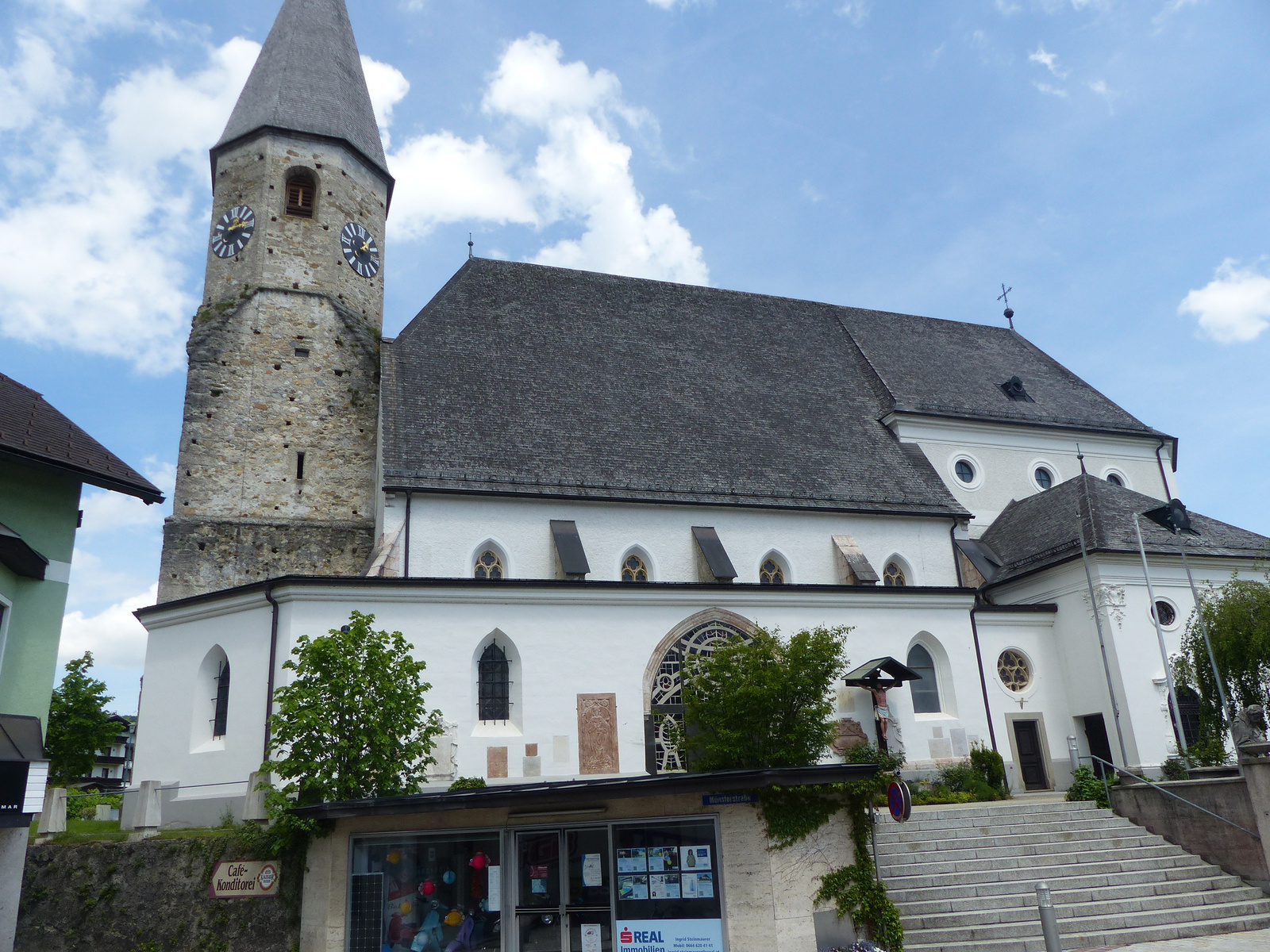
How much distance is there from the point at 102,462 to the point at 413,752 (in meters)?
6.19

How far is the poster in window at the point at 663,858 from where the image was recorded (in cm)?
1047

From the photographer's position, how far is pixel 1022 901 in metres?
13.2

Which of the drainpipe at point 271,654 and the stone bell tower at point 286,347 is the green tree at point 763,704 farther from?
the stone bell tower at point 286,347

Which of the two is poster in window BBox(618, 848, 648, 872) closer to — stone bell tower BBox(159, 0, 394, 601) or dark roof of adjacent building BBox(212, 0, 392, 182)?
stone bell tower BBox(159, 0, 394, 601)

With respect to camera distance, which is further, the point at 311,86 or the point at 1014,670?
the point at 311,86

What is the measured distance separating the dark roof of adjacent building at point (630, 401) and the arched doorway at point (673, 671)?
3848mm

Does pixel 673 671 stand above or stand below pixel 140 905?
above

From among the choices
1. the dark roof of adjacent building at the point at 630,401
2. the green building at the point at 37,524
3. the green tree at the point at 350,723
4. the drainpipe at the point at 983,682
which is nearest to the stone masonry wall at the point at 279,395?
the dark roof of adjacent building at the point at 630,401

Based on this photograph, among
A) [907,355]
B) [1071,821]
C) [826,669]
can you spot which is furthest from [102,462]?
[907,355]

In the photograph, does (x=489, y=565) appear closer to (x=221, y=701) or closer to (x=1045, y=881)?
(x=221, y=701)

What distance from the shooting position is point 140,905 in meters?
12.3

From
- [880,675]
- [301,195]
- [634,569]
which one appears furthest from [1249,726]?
[301,195]

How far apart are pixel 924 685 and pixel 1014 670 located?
284 cm

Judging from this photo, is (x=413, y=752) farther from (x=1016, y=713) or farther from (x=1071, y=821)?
(x=1016, y=713)
